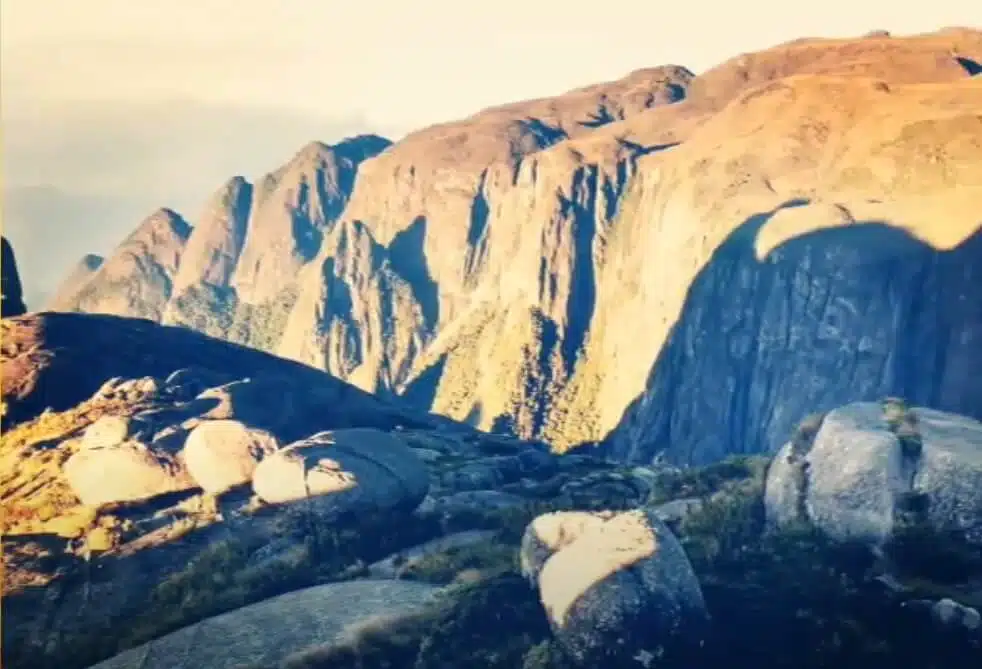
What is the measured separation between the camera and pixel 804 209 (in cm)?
12456

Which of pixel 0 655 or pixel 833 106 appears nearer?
pixel 0 655

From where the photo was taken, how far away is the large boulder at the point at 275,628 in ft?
107

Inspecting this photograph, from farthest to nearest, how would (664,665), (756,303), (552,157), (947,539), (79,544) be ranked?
(552,157)
(756,303)
(79,544)
(947,539)
(664,665)

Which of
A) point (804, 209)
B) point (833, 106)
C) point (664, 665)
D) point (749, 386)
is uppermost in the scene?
point (833, 106)

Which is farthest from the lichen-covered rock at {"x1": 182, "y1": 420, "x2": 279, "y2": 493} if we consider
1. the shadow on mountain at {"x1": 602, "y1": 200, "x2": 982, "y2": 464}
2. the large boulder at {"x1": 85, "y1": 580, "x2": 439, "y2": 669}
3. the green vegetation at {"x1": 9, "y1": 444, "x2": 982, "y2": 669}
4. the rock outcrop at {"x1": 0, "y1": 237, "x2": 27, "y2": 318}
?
the shadow on mountain at {"x1": 602, "y1": 200, "x2": 982, "y2": 464}

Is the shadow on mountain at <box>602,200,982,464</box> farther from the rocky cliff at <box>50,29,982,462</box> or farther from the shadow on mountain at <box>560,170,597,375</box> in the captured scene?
the shadow on mountain at <box>560,170,597,375</box>

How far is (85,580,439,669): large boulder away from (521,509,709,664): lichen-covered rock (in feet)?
16.4

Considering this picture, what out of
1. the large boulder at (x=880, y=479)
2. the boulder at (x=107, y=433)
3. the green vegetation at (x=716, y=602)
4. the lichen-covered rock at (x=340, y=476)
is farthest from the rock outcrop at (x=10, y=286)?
the large boulder at (x=880, y=479)

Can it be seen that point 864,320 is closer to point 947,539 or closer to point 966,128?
point 966,128

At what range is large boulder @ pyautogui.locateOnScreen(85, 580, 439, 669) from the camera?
32656 millimetres

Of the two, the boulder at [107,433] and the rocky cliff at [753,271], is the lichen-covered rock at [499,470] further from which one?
the rocky cliff at [753,271]

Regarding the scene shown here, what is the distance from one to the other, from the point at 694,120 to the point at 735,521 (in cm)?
15966

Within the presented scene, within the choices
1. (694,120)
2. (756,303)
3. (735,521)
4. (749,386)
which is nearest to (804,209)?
(756,303)

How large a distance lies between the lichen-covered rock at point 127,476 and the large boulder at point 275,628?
15.3 meters
